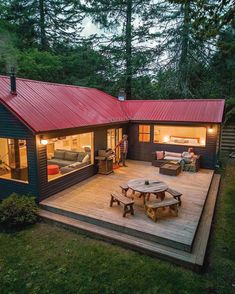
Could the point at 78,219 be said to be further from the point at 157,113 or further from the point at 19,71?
the point at 19,71

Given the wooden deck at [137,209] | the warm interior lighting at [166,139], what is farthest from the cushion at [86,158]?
the warm interior lighting at [166,139]

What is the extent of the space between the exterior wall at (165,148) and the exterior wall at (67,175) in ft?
7.31

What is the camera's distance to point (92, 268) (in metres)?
4.29

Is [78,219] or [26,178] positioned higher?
[26,178]

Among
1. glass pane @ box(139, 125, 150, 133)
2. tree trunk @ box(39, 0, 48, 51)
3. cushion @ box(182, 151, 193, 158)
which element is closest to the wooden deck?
cushion @ box(182, 151, 193, 158)

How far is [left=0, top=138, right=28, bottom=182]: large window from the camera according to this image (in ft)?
22.4

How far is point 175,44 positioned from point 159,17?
237 centimetres

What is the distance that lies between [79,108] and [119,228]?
17.5 feet

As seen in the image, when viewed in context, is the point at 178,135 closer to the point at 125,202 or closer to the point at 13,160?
the point at 125,202

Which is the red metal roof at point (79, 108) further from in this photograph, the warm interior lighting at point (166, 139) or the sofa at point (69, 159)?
the warm interior lighting at point (166, 139)

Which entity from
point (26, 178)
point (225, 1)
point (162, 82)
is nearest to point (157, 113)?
point (162, 82)

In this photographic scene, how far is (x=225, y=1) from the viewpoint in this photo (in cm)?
336

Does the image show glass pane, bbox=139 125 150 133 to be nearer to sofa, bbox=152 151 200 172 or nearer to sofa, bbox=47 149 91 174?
Answer: sofa, bbox=152 151 200 172

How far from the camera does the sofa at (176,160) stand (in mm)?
9675
